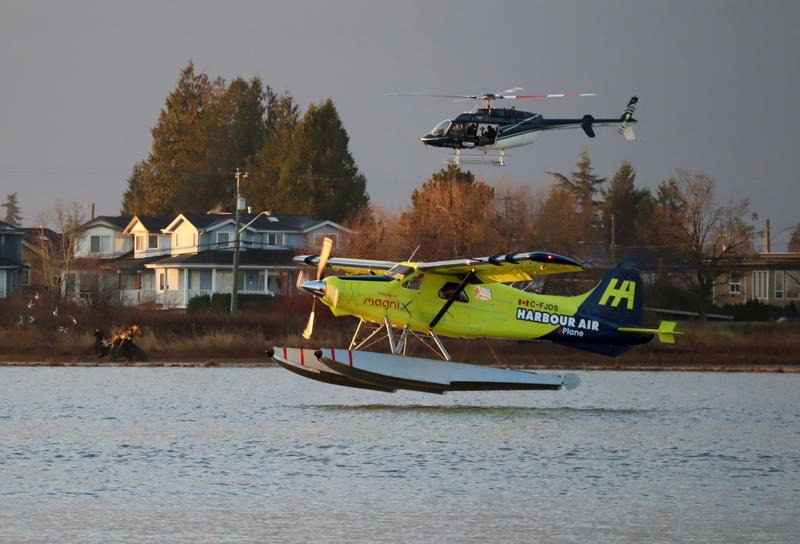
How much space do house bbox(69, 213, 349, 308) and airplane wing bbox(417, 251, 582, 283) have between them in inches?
1679

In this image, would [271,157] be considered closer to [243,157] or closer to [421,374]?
[243,157]

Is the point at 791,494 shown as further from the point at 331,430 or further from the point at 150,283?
the point at 150,283

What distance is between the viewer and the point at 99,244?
89.8 meters

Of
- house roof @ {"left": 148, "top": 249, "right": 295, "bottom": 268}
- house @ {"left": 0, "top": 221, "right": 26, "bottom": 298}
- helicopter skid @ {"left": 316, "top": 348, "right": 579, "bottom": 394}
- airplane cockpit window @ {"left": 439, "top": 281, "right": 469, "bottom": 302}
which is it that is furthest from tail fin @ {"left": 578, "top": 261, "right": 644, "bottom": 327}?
house @ {"left": 0, "top": 221, "right": 26, "bottom": 298}

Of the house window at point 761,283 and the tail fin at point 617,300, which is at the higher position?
the house window at point 761,283

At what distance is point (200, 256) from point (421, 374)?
2028 inches

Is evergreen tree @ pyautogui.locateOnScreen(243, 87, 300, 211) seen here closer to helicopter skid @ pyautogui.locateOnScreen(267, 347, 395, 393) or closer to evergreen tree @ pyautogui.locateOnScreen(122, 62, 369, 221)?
evergreen tree @ pyautogui.locateOnScreen(122, 62, 369, 221)

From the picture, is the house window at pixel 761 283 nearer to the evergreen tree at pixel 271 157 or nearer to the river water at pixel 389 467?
the evergreen tree at pixel 271 157

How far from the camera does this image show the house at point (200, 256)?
75062 millimetres

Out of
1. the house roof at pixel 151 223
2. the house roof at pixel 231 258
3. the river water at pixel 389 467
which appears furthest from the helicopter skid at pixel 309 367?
the house roof at pixel 151 223

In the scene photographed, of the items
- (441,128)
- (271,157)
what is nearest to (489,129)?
(441,128)

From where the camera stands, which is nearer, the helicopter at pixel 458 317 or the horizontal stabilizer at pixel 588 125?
the helicopter at pixel 458 317

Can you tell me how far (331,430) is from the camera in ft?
79.5

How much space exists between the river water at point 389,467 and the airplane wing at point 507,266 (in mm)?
2761
